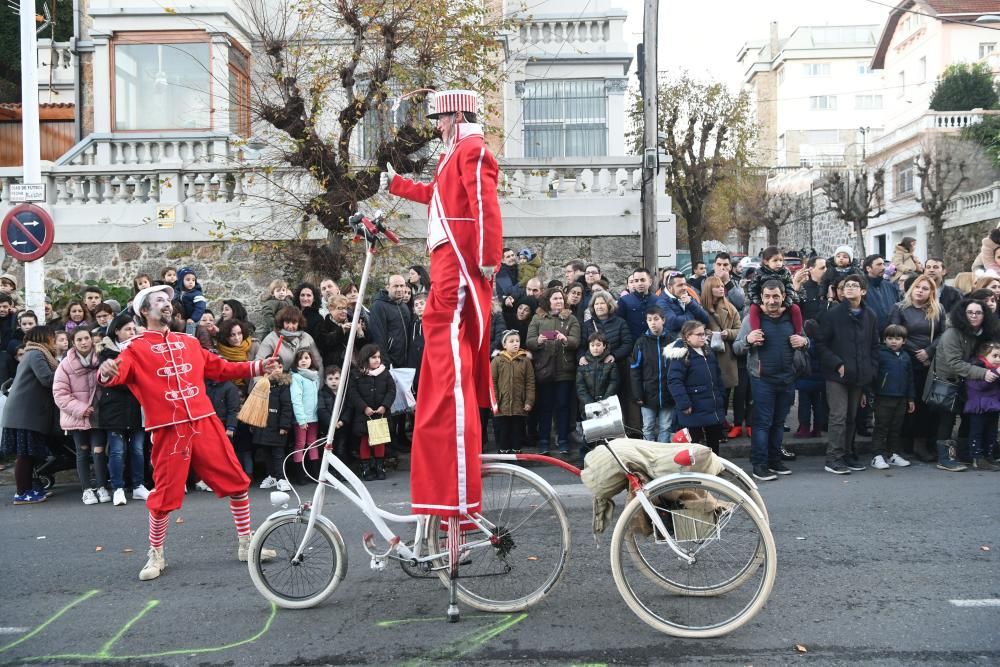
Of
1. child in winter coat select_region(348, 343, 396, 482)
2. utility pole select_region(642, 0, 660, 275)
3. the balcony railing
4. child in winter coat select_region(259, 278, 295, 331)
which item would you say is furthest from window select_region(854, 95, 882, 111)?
child in winter coat select_region(348, 343, 396, 482)

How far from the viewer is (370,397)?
9438mm

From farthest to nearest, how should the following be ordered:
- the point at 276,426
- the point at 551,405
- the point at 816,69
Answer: the point at 816,69 → the point at 551,405 → the point at 276,426

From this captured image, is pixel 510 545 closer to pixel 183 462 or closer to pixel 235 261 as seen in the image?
pixel 183 462

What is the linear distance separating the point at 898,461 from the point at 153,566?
702 cm

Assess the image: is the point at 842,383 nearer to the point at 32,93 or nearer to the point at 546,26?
the point at 32,93

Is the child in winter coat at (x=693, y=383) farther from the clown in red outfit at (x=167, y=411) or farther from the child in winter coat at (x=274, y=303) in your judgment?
the child in winter coat at (x=274, y=303)

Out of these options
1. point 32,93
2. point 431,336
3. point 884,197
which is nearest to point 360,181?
point 32,93

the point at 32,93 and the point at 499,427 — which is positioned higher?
the point at 32,93

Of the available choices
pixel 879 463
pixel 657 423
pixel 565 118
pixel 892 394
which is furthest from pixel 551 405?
pixel 565 118

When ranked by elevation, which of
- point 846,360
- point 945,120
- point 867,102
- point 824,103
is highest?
point 867,102

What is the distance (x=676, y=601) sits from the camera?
4949 mm

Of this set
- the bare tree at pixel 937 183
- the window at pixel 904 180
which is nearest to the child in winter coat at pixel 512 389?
the bare tree at pixel 937 183

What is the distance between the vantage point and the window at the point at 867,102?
235 ft

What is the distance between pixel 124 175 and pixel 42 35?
18.2 metres
